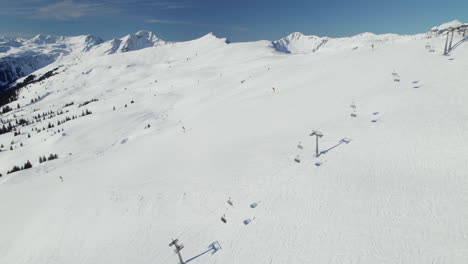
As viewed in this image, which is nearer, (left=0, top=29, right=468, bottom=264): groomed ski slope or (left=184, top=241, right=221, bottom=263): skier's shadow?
(left=0, top=29, right=468, bottom=264): groomed ski slope

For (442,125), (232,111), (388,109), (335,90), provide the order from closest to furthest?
(442,125)
(388,109)
(335,90)
(232,111)

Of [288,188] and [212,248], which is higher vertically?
[288,188]

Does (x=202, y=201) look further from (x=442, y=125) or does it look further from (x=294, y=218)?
(x=442, y=125)

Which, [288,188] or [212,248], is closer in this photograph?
[212,248]

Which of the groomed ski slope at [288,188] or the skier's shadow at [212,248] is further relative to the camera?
the skier's shadow at [212,248]

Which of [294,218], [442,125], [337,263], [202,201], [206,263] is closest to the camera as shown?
[337,263]

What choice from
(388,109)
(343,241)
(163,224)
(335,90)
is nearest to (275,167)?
(343,241)

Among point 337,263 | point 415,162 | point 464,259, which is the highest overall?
point 415,162

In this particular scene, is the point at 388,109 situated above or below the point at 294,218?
above
